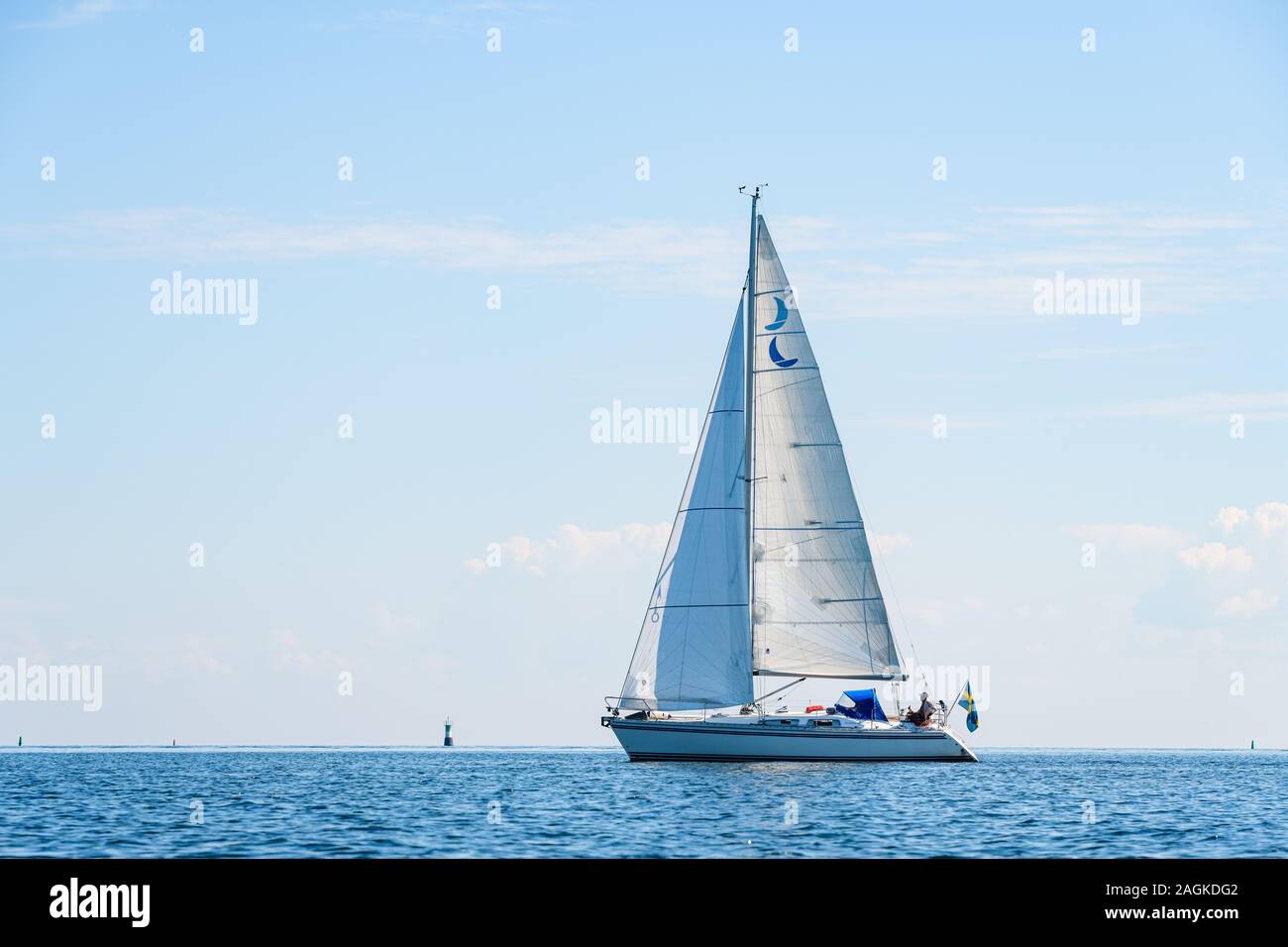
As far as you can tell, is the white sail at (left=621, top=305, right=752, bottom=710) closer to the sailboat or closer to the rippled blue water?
the sailboat

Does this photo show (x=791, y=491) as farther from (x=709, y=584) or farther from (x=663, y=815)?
(x=663, y=815)

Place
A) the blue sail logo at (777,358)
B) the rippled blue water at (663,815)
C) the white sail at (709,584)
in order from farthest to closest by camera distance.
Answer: the blue sail logo at (777,358), the white sail at (709,584), the rippled blue water at (663,815)

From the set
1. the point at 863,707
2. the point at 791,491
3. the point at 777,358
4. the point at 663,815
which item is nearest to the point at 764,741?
the point at 863,707

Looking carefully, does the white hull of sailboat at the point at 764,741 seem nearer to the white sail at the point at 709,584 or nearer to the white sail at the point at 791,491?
the white sail at the point at 709,584

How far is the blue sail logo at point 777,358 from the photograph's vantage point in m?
70.2

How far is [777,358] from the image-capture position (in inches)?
2771

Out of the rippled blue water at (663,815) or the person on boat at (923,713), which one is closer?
the rippled blue water at (663,815)

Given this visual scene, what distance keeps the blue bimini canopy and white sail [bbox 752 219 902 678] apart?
3.40 metres

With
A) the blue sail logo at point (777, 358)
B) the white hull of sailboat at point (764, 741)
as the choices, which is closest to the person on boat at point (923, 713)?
the white hull of sailboat at point (764, 741)

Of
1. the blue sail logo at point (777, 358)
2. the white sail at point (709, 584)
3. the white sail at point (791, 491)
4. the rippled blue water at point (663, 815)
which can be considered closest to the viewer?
the rippled blue water at point (663, 815)

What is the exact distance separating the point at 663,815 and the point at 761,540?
26.2 m

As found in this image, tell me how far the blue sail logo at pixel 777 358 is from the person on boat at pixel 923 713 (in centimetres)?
1783

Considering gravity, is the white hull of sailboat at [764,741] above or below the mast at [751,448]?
below
